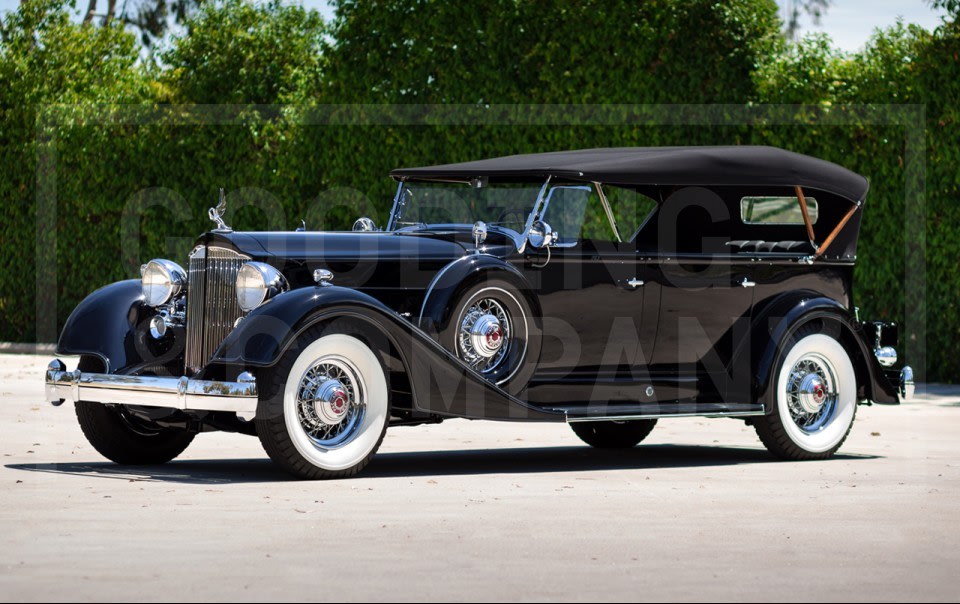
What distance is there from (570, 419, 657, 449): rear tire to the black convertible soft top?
80.0 inches

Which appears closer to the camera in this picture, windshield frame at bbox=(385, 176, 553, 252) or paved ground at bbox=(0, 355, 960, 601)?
paved ground at bbox=(0, 355, 960, 601)

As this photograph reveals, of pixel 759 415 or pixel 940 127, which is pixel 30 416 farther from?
pixel 940 127

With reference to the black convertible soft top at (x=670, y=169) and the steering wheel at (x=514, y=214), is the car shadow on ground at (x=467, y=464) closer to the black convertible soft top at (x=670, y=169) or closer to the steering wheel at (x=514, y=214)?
the steering wheel at (x=514, y=214)

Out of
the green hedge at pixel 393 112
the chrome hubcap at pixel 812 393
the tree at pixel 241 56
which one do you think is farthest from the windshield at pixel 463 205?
the tree at pixel 241 56

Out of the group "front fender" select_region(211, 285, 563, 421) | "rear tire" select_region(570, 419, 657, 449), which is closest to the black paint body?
"front fender" select_region(211, 285, 563, 421)

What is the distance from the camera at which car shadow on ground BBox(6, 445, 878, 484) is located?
892 centimetres

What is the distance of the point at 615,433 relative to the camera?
1148cm

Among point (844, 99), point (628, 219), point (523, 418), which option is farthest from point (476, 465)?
point (844, 99)

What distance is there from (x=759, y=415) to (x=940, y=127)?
6.80 m

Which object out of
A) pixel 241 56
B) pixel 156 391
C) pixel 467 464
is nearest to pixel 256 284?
pixel 156 391

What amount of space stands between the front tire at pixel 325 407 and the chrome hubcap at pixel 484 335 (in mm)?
741

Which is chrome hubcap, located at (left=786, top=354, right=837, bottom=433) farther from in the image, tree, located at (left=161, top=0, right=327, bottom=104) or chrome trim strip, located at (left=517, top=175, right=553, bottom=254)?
tree, located at (left=161, top=0, right=327, bottom=104)

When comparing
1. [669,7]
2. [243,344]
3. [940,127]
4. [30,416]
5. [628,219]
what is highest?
[669,7]

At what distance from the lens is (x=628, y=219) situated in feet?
33.6
